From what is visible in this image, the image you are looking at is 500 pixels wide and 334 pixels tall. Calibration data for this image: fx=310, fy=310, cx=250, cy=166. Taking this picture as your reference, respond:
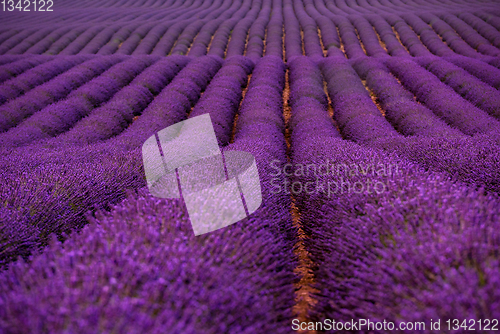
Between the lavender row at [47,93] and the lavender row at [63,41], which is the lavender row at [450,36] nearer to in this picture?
the lavender row at [47,93]

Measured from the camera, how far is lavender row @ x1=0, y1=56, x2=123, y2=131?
7293 mm

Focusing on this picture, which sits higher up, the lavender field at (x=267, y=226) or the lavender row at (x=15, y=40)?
the lavender row at (x=15, y=40)

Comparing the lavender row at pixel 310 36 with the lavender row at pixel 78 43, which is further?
the lavender row at pixel 78 43

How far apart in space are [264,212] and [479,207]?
4.44 feet

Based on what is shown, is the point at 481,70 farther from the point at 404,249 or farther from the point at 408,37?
the point at 404,249

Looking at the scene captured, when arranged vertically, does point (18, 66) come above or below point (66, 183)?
above

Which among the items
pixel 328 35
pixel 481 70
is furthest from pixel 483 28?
pixel 481 70

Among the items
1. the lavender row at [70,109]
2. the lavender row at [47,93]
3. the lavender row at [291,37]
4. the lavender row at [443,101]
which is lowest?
the lavender row at [443,101]

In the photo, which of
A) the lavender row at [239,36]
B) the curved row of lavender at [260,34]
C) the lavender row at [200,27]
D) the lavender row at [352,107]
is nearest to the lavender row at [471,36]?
the curved row of lavender at [260,34]

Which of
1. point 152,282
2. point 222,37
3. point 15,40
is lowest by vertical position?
point 222,37

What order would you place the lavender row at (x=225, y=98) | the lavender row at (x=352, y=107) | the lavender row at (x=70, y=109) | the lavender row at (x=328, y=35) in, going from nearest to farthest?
the lavender row at (x=70, y=109)
the lavender row at (x=352, y=107)
the lavender row at (x=225, y=98)
the lavender row at (x=328, y=35)

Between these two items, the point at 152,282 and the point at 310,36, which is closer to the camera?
the point at 152,282

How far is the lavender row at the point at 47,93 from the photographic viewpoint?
7.29 m

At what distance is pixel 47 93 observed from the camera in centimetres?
876
